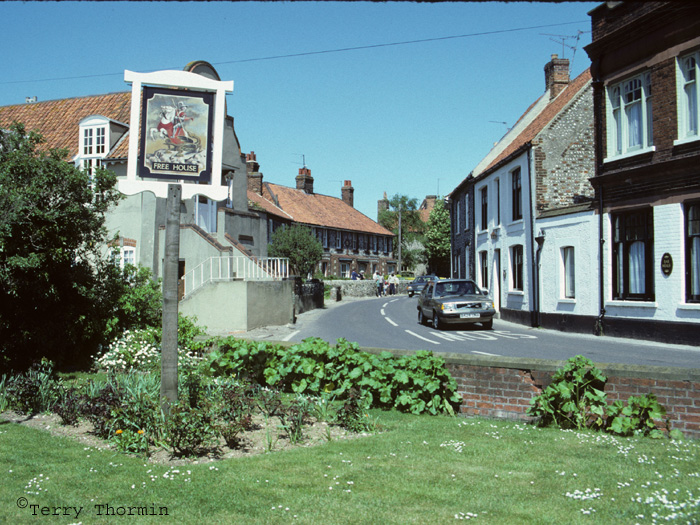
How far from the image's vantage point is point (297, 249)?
41.8 metres

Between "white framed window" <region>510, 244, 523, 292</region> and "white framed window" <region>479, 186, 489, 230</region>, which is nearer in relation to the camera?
"white framed window" <region>510, 244, 523, 292</region>

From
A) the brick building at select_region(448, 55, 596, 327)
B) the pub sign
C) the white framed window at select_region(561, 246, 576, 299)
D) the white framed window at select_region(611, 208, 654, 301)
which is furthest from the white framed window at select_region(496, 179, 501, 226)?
the pub sign

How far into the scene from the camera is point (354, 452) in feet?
18.4

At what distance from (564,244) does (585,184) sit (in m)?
4.16

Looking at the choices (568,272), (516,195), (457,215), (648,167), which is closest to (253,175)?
(457,215)

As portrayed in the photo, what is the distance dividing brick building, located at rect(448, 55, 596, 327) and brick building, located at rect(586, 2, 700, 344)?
45.8 inches

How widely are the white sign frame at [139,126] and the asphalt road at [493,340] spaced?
29.9ft

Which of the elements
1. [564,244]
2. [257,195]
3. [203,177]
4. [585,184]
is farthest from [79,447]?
[257,195]

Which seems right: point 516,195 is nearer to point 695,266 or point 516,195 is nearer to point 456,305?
point 456,305

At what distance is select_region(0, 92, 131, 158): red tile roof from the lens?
→ 25.7 m

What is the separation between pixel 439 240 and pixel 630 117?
58.9 meters

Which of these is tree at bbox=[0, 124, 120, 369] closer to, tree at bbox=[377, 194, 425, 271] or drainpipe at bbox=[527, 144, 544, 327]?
drainpipe at bbox=[527, 144, 544, 327]

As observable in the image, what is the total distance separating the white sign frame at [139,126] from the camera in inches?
263

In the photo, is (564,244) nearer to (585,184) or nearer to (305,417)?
(585,184)
